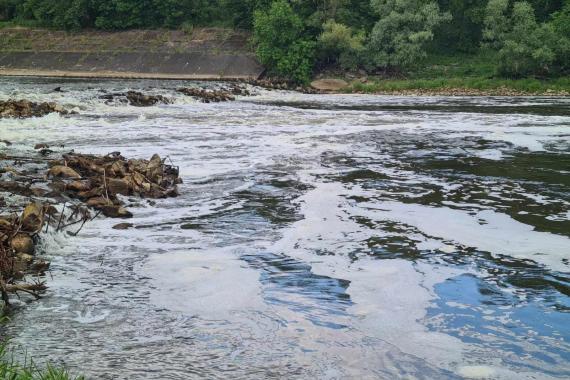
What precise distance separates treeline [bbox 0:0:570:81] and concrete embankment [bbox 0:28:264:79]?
1.66m

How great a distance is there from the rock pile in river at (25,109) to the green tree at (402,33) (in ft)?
81.4

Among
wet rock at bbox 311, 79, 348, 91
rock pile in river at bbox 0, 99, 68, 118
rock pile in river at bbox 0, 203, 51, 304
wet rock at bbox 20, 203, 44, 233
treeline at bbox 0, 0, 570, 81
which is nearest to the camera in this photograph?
rock pile in river at bbox 0, 203, 51, 304

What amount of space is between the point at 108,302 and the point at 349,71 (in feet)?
127

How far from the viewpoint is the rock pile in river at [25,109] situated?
58.4 ft

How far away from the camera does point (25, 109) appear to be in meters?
18.6

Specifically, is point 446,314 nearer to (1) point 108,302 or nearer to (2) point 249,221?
(1) point 108,302

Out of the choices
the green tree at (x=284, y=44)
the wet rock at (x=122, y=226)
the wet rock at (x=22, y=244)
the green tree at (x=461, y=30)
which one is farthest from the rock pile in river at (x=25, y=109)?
the green tree at (x=461, y=30)

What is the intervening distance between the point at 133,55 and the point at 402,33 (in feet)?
64.0

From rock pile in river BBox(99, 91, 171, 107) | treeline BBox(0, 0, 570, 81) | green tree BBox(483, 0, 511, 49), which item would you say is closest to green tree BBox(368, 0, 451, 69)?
treeline BBox(0, 0, 570, 81)

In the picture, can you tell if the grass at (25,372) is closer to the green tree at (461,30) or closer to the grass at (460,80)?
the grass at (460,80)

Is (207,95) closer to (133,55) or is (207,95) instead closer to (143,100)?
(143,100)

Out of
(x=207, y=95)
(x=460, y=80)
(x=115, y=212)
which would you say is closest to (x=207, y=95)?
(x=207, y=95)

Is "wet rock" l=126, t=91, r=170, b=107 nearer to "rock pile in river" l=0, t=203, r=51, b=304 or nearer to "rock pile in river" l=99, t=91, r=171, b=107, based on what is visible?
"rock pile in river" l=99, t=91, r=171, b=107

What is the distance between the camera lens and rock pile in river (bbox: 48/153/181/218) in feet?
26.1
